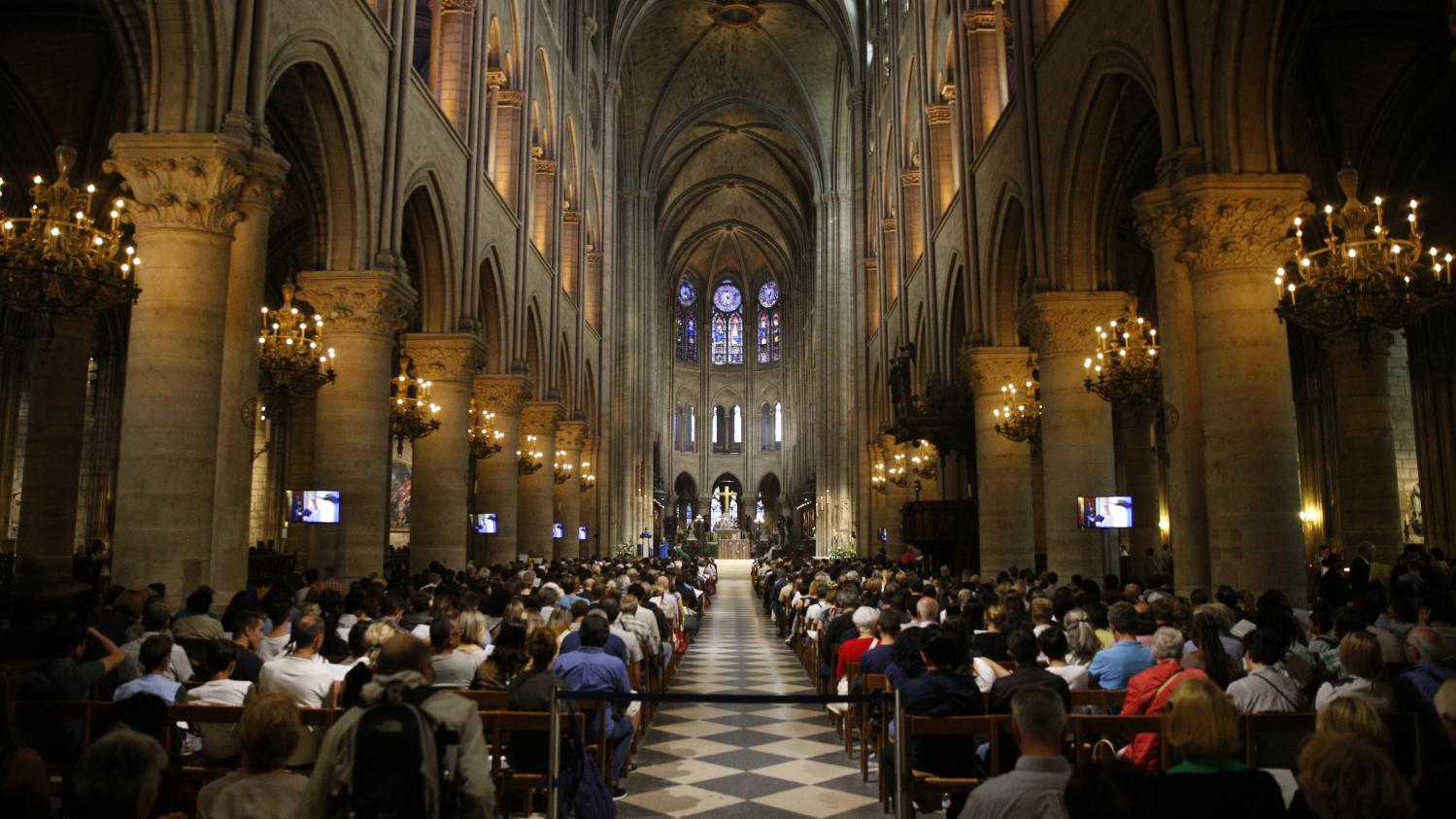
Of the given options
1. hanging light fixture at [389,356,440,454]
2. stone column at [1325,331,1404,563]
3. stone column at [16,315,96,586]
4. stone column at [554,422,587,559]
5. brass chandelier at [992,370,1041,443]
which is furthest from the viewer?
stone column at [554,422,587,559]

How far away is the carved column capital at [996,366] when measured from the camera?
17.7m

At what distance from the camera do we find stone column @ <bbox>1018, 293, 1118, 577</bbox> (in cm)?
1435

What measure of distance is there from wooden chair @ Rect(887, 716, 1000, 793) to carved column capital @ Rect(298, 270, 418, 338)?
34.1ft

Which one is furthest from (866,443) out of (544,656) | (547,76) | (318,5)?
(544,656)

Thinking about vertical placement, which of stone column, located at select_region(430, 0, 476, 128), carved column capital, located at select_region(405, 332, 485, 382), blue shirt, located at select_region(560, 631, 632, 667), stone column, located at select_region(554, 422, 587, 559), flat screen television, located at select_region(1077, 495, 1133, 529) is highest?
stone column, located at select_region(430, 0, 476, 128)

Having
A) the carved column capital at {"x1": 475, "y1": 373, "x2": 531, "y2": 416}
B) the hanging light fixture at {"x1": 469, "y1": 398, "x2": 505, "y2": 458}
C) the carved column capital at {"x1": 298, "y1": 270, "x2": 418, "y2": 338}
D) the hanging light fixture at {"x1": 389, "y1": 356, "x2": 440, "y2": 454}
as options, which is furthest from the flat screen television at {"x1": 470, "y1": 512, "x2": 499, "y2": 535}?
the carved column capital at {"x1": 298, "y1": 270, "x2": 418, "y2": 338}

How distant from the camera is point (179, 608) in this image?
28.4ft

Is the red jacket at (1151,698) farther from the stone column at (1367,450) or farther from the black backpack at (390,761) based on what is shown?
the stone column at (1367,450)

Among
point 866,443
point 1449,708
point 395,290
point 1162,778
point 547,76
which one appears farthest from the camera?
point 866,443

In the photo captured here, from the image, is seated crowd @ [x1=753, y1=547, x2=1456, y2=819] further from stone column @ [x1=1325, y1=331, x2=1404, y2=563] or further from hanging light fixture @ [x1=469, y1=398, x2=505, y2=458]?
hanging light fixture @ [x1=469, y1=398, x2=505, y2=458]

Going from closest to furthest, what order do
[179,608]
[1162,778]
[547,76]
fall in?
[1162,778]
[179,608]
[547,76]

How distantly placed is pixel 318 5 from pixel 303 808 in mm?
11060

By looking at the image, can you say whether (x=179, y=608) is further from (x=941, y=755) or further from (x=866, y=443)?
(x=866, y=443)

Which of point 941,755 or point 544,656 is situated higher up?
point 544,656
